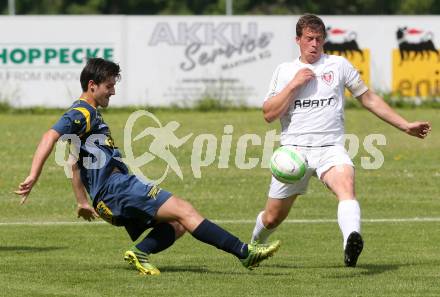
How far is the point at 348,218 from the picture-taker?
9.20 metres

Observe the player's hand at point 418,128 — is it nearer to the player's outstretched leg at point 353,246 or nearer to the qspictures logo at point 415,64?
the player's outstretched leg at point 353,246

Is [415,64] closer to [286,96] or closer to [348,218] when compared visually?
[286,96]

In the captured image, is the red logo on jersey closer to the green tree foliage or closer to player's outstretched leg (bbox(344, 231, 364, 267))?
player's outstretched leg (bbox(344, 231, 364, 267))

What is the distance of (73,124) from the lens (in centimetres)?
896

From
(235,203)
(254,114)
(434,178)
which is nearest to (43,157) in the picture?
(235,203)

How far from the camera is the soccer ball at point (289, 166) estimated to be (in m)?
9.57

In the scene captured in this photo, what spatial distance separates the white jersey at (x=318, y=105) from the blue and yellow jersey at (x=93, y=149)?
148 centimetres

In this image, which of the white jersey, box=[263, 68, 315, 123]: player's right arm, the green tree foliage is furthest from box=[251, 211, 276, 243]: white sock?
the green tree foliage

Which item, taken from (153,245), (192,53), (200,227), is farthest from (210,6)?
(200,227)

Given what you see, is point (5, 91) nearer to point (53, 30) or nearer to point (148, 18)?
point (53, 30)

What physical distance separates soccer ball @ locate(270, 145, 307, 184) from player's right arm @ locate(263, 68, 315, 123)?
12.9 inches

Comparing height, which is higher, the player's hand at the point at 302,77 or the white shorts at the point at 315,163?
the player's hand at the point at 302,77

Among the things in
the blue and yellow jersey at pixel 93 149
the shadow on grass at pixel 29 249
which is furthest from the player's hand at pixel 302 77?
the shadow on grass at pixel 29 249

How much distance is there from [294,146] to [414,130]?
0.98 metres
